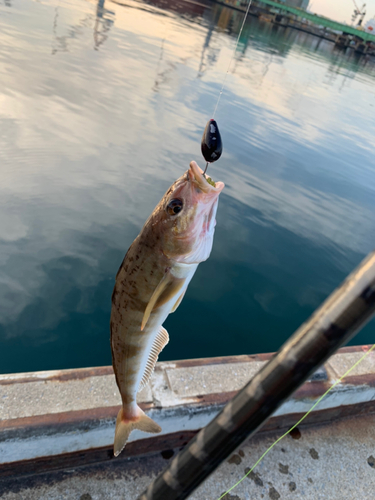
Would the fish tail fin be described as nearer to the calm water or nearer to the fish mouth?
the fish mouth

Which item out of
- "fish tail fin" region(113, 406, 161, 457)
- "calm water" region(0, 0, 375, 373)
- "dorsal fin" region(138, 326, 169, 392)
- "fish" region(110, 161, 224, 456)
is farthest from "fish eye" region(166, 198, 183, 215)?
"calm water" region(0, 0, 375, 373)

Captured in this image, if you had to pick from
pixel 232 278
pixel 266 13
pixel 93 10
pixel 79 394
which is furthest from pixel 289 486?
pixel 266 13

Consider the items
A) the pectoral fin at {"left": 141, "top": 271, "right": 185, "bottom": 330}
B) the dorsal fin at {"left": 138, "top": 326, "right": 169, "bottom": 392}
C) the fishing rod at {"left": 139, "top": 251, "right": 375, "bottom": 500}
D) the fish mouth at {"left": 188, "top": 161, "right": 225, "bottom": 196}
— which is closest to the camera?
the fishing rod at {"left": 139, "top": 251, "right": 375, "bottom": 500}

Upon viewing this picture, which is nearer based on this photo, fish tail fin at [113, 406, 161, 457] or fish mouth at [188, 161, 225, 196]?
fish mouth at [188, 161, 225, 196]

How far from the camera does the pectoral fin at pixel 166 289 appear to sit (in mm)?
1952

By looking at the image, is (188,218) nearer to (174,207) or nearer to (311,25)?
(174,207)

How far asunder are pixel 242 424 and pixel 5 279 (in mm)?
5299

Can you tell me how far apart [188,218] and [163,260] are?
0.26m

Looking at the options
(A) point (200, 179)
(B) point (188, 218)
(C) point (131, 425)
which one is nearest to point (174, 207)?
(B) point (188, 218)

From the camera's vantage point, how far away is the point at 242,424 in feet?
3.61

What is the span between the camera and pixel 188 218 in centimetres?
191

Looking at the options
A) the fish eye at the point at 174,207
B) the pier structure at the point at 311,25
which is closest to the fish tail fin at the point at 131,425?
the fish eye at the point at 174,207

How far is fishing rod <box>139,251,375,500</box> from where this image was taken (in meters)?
0.93

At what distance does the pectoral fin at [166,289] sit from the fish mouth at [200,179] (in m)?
0.48
